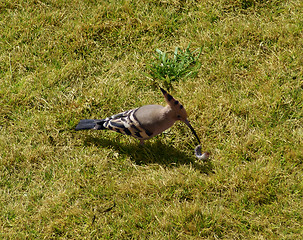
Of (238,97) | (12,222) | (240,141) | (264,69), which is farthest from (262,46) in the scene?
(12,222)

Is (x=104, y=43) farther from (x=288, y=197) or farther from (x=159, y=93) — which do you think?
(x=288, y=197)

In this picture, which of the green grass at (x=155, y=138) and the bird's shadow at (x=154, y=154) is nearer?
the green grass at (x=155, y=138)

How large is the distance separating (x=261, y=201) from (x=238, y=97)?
144 cm

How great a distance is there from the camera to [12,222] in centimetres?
431

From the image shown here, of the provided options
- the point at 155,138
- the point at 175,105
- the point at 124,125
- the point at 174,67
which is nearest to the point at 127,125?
the point at 124,125

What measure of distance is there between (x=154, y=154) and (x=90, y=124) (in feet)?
2.82

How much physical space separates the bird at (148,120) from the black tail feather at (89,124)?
13 millimetres

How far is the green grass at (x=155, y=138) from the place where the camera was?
13.8ft

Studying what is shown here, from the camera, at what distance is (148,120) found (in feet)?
14.3

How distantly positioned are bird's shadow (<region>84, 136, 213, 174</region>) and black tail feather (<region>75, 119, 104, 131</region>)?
210 millimetres

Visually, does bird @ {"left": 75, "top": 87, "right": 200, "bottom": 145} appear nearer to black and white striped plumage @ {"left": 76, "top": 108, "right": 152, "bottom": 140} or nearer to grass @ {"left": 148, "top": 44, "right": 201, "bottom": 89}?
black and white striped plumage @ {"left": 76, "top": 108, "right": 152, "bottom": 140}

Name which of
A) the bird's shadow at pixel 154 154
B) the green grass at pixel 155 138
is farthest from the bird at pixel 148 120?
the green grass at pixel 155 138

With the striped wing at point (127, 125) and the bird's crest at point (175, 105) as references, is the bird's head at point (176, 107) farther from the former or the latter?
the striped wing at point (127, 125)

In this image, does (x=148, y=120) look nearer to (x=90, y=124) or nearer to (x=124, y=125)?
(x=124, y=125)
